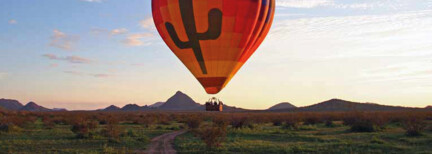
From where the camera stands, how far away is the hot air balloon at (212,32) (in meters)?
24.9

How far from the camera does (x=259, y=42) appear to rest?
28.0 meters

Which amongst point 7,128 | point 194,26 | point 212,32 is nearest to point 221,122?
Answer: point 212,32

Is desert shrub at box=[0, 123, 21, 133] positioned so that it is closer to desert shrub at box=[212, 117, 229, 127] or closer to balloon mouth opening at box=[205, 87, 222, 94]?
balloon mouth opening at box=[205, 87, 222, 94]

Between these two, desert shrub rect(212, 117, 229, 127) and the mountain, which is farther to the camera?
the mountain

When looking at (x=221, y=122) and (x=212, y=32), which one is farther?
(x=221, y=122)

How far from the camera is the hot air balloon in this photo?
81.8 feet

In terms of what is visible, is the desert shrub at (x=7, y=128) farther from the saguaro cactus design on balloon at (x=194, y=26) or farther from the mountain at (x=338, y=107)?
the mountain at (x=338, y=107)

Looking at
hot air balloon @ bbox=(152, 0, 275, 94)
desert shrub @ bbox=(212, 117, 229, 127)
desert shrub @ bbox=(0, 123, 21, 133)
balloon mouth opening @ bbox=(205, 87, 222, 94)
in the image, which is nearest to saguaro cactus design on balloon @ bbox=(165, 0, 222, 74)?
hot air balloon @ bbox=(152, 0, 275, 94)

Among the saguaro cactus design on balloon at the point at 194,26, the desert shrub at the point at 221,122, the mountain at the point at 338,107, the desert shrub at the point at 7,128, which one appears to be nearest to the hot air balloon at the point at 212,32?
the saguaro cactus design on balloon at the point at 194,26

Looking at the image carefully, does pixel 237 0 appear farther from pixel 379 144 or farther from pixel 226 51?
pixel 379 144

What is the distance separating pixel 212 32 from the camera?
991 inches

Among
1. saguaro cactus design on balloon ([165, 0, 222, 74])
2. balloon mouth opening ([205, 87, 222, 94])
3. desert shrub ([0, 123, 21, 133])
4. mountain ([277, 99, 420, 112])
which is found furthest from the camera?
mountain ([277, 99, 420, 112])

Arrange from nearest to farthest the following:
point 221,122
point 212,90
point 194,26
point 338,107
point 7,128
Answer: point 194,26, point 212,90, point 7,128, point 221,122, point 338,107

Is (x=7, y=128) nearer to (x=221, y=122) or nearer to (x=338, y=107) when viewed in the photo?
(x=221, y=122)
